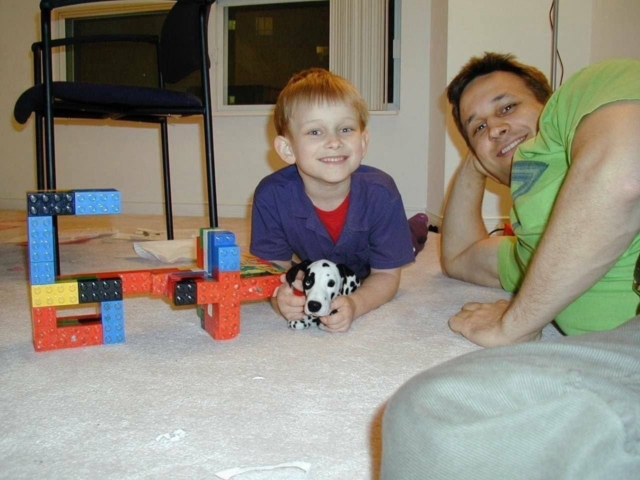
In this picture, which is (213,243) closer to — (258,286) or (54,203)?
(258,286)

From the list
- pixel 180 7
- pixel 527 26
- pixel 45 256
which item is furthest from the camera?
pixel 527 26

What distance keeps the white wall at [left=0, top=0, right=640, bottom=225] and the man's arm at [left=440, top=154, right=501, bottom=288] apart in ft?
2.11

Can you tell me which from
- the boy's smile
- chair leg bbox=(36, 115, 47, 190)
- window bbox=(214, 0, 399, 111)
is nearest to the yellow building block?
the boy's smile

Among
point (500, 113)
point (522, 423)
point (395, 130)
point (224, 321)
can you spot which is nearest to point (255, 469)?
point (522, 423)

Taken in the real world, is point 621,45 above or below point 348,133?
above

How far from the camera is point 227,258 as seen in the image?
1055 mm

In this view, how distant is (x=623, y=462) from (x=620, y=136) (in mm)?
481

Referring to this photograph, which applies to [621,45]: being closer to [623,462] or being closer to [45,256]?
[45,256]

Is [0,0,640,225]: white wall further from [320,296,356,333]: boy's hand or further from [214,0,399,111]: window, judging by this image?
[320,296,356,333]: boy's hand

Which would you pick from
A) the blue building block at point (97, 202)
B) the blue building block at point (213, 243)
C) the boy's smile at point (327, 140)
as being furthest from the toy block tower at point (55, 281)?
the boy's smile at point (327, 140)

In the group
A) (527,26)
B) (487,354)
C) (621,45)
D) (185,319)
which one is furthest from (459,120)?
(527,26)

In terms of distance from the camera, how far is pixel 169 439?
674mm

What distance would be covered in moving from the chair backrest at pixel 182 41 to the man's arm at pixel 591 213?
1.10 meters

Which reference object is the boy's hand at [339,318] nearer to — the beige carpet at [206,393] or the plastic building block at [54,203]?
the beige carpet at [206,393]
